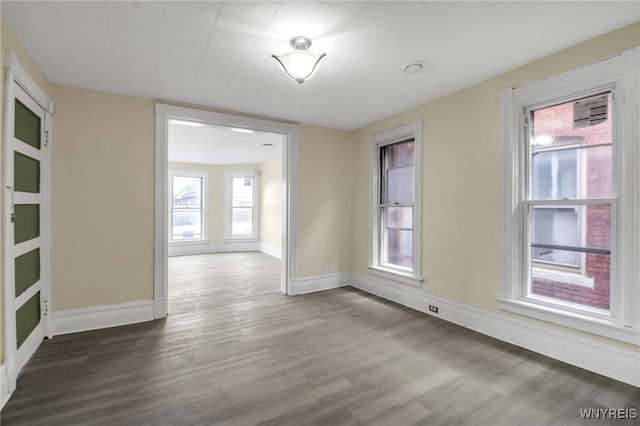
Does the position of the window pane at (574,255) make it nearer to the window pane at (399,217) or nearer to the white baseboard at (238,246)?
the window pane at (399,217)

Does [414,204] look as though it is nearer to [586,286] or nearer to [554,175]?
[554,175]

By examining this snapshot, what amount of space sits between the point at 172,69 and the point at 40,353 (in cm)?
279

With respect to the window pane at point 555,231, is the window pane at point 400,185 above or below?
above

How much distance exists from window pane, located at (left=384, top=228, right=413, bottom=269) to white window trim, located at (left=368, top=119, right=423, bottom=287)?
0.11m

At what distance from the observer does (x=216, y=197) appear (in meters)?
8.92

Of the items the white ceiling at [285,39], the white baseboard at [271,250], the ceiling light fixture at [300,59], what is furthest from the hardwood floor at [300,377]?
the white baseboard at [271,250]

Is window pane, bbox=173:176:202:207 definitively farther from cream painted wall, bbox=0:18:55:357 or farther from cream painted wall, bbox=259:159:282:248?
cream painted wall, bbox=0:18:55:357

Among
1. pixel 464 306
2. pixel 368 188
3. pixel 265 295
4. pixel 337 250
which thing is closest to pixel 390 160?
pixel 368 188

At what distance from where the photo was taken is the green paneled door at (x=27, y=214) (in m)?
2.28

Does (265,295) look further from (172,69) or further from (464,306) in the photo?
(172,69)

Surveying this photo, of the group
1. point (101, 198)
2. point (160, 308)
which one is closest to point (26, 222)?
point (101, 198)

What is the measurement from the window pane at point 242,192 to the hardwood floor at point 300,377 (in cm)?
595

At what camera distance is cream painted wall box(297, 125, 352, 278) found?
459 cm

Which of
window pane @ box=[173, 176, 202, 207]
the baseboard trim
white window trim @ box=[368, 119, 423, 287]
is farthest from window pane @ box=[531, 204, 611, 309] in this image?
window pane @ box=[173, 176, 202, 207]
